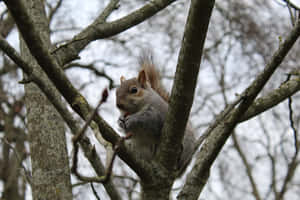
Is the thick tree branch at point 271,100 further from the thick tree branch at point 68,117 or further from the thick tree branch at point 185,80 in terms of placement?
the thick tree branch at point 68,117

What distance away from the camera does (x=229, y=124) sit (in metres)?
1.48

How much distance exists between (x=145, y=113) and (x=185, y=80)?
83cm

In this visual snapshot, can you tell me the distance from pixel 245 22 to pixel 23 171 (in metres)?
3.66

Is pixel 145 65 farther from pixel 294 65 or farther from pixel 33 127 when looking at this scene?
pixel 294 65

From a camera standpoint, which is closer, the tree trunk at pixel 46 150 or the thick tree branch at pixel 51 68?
the thick tree branch at pixel 51 68

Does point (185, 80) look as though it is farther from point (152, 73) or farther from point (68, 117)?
point (152, 73)

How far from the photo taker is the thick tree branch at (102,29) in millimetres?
1990

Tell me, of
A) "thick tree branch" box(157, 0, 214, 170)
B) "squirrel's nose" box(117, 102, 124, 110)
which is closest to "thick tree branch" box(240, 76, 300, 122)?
"thick tree branch" box(157, 0, 214, 170)

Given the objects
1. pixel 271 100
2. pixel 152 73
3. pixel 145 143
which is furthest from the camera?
pixel 152 73

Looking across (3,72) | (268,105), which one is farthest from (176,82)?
(3,72)

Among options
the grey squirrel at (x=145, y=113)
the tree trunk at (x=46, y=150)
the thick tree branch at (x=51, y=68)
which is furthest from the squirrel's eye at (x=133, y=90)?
the thick tree branch at (x=51, y=68)

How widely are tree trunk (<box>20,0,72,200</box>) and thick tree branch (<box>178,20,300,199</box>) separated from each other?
0.58 m

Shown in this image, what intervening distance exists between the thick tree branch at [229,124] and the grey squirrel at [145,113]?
1.18 ft

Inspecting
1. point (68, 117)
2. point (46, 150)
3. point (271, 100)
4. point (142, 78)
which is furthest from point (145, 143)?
point (68, 117)
